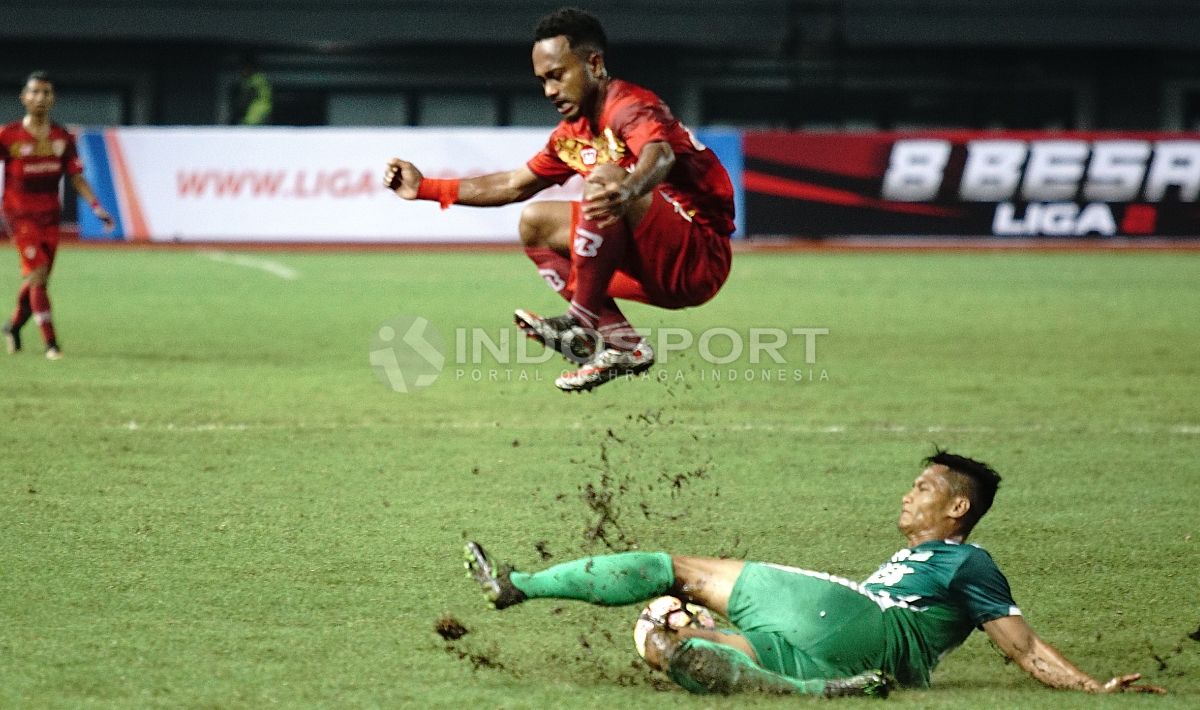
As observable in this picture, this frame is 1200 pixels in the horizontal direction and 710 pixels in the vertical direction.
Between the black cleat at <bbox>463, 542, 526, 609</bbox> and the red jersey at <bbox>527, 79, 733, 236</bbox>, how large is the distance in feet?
5.06

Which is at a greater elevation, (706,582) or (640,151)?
(640,151)

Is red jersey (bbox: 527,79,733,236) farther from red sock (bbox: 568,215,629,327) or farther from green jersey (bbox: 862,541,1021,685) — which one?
green jersey (bbox: 862,541,1021,685)

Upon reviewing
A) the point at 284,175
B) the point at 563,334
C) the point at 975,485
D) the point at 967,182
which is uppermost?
the point at 967,182

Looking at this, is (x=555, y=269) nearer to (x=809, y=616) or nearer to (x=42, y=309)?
(x=809, y=616)

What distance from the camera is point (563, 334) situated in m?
6.18

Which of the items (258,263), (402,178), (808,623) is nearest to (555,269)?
(402,178)

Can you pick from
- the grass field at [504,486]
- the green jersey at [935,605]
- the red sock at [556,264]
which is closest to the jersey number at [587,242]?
the red sock at [556,264]

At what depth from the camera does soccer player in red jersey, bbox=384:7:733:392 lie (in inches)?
232

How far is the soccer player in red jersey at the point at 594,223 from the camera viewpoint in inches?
232

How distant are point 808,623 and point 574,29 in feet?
7.44

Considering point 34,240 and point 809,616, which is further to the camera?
point 34,240

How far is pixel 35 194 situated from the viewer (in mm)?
13078

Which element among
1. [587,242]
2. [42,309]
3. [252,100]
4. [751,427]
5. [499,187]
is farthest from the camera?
[252,100]

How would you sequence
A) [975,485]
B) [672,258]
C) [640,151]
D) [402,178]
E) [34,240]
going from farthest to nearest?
[34,240], [402,178], [672,258], [640,151], [975,485]
